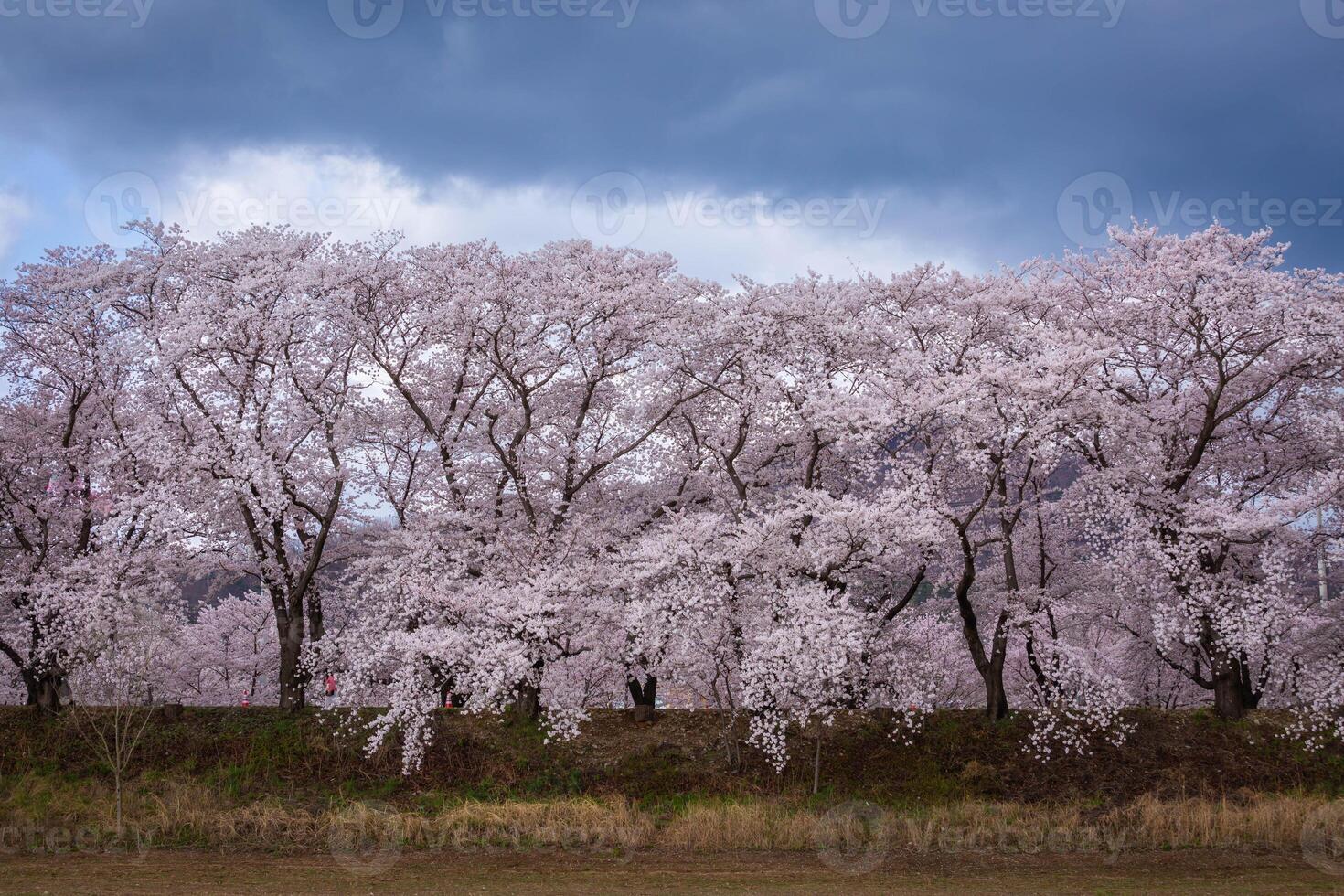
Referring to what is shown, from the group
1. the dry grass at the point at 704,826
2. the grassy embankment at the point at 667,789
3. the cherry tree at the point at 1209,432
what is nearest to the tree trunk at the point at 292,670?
the grassy embankment at the point at 667,789

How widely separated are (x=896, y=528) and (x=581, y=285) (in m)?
8.93

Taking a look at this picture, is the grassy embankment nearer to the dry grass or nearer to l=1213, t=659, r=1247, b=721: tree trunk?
the dry grass

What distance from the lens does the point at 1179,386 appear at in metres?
25.2

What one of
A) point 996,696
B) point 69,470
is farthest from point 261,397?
point 996,696

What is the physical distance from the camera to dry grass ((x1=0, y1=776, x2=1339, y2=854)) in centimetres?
1845

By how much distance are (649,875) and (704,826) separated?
2.52 m

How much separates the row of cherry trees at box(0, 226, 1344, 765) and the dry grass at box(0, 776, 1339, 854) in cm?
A: 193

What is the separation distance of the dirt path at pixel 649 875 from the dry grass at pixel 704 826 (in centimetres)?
68

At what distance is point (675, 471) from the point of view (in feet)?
88.6

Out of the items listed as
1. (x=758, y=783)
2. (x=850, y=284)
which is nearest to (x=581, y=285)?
(x=850, y=284)

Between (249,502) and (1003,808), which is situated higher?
(249,502)

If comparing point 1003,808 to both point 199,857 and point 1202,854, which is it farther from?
point 199,857

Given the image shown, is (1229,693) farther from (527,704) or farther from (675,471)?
(527,704)

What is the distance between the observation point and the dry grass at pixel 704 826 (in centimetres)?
1845
